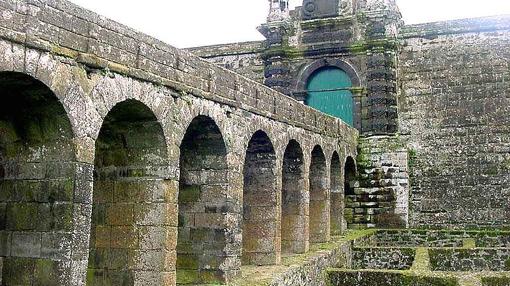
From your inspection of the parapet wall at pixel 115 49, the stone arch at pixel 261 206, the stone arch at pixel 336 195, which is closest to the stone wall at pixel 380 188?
the stone arch at pixel 336 195

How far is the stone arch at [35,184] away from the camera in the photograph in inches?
230

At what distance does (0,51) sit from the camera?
5156mm

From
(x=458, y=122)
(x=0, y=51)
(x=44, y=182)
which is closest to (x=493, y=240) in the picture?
(x=458, y=122)

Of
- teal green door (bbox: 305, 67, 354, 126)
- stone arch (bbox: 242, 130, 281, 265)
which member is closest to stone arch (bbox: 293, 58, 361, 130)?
teal green door (bbox: 305, 67, 354, 126)

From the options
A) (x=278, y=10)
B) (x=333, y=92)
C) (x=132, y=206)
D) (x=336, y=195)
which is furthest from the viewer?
(x=278, y=10)

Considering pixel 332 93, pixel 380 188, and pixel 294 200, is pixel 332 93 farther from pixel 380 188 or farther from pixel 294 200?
pixel 294 200

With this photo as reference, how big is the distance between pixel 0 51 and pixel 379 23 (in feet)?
44.9

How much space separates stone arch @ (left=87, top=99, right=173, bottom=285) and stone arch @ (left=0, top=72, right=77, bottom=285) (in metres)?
1.32

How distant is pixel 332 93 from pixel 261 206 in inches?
315

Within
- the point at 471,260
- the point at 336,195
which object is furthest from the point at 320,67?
the point at 471,260

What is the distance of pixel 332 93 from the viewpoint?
1795 cm

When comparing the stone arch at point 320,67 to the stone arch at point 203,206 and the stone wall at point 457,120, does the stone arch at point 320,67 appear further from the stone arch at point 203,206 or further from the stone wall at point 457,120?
the stone arch at point 203,206

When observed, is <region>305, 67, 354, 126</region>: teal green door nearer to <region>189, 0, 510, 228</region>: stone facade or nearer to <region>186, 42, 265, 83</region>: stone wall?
<region>189, 0, 510, 228</region>: stone facade

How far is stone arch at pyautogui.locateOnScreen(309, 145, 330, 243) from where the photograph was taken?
13484 mm
